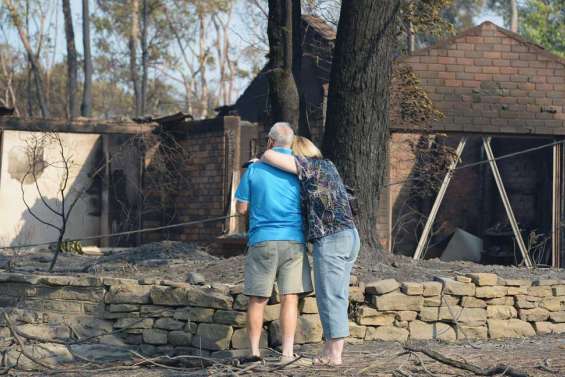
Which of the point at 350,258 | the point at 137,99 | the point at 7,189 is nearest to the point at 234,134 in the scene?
the point at 7,189

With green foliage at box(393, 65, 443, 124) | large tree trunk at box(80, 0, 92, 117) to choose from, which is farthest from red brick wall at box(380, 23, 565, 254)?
large tree trunk at box(80, 0, 92, 117)

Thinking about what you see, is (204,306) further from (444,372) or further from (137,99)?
(137,99)

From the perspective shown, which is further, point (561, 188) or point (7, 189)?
Answer: point (7, 189)

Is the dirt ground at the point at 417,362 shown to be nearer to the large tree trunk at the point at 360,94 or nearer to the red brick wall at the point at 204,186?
the large tree trunk at the point at 360,94

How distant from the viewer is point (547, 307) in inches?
363

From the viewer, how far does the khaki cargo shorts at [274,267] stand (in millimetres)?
6672

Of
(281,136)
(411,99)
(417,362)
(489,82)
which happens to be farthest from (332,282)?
(489,82)

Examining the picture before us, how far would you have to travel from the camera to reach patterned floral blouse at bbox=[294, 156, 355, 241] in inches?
264

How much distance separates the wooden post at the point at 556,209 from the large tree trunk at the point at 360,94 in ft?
18.3

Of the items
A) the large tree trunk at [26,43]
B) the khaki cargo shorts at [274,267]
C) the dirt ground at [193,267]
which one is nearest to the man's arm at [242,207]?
the khaki cargo shorts at [274,267]

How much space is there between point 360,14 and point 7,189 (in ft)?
28.1

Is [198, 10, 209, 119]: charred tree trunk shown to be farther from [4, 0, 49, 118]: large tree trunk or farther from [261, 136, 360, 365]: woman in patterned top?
[261, 136, 360, 365]: woman in patterned top

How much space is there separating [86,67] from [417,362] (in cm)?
2187

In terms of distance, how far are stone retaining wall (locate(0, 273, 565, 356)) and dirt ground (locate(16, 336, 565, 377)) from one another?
9.6 inches
